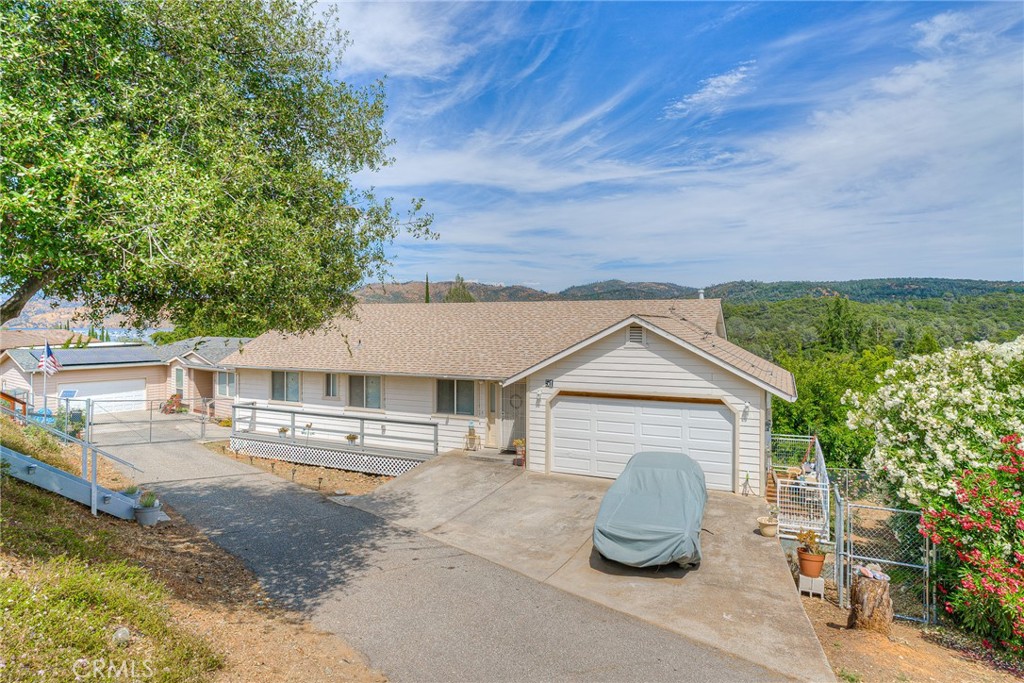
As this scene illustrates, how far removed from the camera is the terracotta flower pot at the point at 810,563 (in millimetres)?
9242

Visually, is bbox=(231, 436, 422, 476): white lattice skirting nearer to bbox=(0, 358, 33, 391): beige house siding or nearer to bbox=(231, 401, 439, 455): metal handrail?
bbox=(231, 401, 439, 455): metal handrail

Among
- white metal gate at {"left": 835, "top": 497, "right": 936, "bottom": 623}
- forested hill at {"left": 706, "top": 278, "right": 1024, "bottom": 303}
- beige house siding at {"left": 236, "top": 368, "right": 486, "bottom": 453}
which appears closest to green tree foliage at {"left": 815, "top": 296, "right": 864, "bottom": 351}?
forested hill at {"left": 706, "top": 278, "right": 1024, "bottom": 303}

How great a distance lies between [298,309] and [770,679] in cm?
834

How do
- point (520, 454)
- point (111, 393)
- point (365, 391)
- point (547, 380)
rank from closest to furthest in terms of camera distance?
point (547, 380), point (520, 454), point (365, 391), point (111, 393)

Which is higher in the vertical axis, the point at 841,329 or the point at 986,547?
the point at 841,329

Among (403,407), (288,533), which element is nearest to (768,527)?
(288,533)

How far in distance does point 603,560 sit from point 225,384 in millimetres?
24373

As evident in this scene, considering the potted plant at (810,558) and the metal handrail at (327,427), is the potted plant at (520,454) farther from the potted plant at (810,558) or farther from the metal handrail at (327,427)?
the potted plant at (810,558)

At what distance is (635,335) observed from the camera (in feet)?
46.8

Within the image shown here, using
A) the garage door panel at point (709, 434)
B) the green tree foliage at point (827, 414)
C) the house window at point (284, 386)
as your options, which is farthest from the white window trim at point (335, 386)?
the green tree foliage at point (827, 414)

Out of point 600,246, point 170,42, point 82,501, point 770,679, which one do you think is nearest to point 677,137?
point 600,246

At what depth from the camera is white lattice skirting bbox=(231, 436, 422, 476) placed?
17328 millimetres

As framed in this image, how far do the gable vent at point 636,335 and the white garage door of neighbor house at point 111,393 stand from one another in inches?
1069

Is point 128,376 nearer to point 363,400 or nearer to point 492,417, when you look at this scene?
point 363,400
